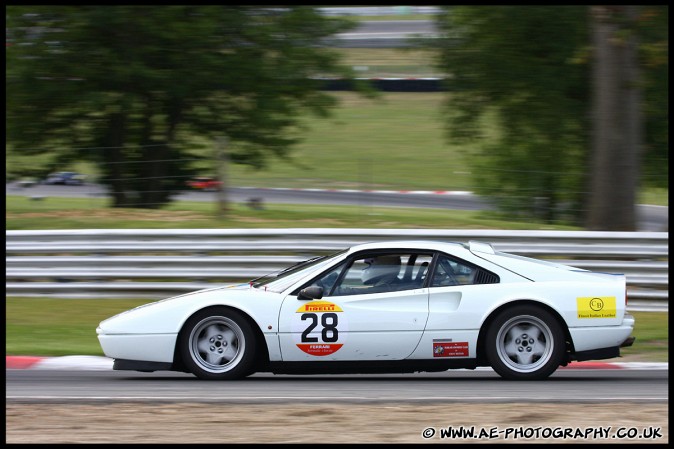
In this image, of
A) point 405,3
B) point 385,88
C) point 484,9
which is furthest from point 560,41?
point 385,88

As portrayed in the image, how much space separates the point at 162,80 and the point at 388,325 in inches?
370

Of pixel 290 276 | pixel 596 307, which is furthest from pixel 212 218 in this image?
pixel 596 307

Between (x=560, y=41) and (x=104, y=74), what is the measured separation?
7.39 metres

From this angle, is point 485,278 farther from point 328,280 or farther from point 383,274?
point 328,280

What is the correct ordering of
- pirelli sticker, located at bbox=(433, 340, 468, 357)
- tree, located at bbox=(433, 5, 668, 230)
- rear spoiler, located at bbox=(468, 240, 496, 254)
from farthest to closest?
tree, located at bbox=(433, 5, 668, 230)
rear spoiler, located at bbox=(468, 240, 496, 254)
pirelli sticker, located at bbox=(433, 340, 468, 357)

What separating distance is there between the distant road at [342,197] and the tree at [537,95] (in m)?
0.92

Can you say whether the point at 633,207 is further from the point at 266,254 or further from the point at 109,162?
the point at 109,162

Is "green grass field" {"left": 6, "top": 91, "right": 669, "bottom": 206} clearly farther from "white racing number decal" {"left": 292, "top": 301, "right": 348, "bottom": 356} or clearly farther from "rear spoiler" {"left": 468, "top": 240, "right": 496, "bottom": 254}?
"white racing number decal" {"left": 292, "top": 301, "right": 348, "bottom": 356}

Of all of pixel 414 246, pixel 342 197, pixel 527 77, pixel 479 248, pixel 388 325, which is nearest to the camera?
pixel 388 325

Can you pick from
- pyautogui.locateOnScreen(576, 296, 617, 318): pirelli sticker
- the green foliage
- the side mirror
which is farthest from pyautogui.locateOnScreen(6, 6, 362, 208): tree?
pyautogui.locateOnScreen(576, 296, 617, 318): pirelli sticker

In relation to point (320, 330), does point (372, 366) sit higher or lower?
lower

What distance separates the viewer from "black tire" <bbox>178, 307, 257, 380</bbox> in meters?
7.02

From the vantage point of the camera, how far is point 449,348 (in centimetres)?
695

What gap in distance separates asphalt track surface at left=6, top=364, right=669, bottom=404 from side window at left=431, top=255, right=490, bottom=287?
2.54 ft
